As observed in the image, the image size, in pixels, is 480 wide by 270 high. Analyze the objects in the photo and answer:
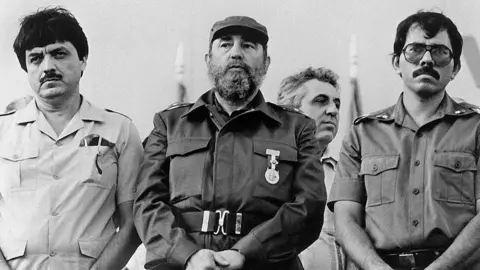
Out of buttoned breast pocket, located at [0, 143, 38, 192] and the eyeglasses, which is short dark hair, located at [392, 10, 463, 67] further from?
buttoned breast pocket, located at [0, 143, 38, 192]

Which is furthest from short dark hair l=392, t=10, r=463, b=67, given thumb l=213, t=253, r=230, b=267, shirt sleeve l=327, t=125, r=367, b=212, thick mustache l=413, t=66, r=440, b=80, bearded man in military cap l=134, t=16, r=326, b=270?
thumb l=213, t=253, r=230, b=267

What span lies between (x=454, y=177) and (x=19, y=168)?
1790 mm

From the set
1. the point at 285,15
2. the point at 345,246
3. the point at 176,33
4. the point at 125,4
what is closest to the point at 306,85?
the point at 285,15

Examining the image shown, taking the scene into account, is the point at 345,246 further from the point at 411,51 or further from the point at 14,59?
the point at 14,59

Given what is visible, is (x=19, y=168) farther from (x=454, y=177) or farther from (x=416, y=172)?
(x=454, y=177)

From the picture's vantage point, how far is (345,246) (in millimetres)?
3547

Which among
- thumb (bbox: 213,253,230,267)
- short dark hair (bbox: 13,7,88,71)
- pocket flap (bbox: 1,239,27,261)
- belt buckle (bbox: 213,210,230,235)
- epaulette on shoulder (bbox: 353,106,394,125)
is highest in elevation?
short dark hair (bbox: 13,7,88,71)

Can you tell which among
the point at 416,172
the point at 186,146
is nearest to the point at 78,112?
the point at 186,146

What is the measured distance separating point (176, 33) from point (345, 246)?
1813 mm

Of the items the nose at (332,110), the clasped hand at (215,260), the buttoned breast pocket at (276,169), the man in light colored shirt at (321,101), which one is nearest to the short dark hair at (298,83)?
the man in light colored shirt at (321,101)

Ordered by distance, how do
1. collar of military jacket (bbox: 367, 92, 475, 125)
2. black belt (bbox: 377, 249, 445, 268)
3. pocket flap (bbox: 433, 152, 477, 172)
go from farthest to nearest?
collar of military jacket (bbox: 367, 92, 475, 125)
pocket flap (bbox: 433, 152, 477, 172)
black belt (bbox: 377, 249, 445, 268)

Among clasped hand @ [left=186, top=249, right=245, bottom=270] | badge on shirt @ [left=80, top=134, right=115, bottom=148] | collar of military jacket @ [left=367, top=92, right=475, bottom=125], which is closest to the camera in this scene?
clasped hand @ [left=186, top=249, right=245, bottom=270]

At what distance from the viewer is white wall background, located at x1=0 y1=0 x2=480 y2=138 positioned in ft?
15.4

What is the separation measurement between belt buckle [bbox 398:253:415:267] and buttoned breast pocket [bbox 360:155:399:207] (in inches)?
8.8
